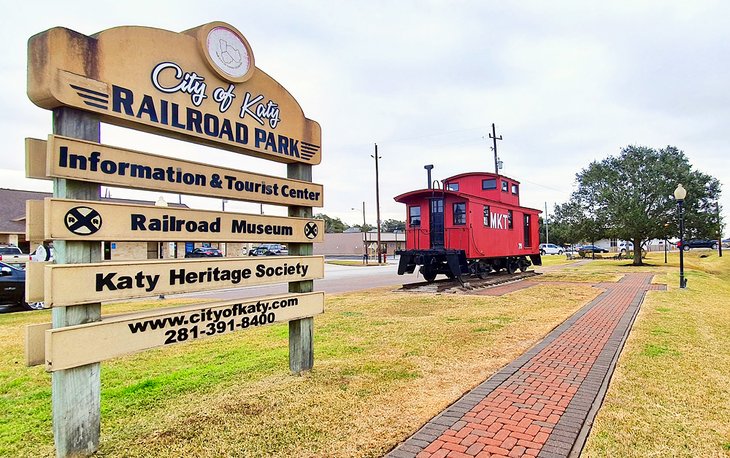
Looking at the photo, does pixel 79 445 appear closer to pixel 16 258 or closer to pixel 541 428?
pixel 541 428

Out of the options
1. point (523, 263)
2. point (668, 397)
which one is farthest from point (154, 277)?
point (523, 263)

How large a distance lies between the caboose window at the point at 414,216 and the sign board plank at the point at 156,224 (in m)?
11.6

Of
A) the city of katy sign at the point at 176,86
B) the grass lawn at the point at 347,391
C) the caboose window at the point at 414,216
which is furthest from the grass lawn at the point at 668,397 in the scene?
the caboose window at the point at 414,216

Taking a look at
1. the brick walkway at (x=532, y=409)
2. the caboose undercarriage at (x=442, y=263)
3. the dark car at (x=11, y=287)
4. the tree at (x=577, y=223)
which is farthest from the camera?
the tree at (x=577, y=223)

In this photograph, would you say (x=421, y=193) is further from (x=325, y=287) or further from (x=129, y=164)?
(x=129, y=164)

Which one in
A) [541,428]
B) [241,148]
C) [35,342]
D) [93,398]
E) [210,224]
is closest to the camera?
[35,342]

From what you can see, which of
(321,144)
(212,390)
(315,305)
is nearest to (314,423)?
(212,390)

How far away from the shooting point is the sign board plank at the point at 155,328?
124 inches

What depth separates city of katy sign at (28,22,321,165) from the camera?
3.21 m

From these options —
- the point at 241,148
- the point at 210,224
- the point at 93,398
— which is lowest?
the point at 93,398

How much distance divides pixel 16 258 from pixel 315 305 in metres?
19.6

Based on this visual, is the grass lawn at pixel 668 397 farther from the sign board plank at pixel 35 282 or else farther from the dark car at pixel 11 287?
the dark car at pixel 11 287

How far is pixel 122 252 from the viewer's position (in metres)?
28.6

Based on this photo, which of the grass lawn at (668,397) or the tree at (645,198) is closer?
the grass lawn at (668,397)
